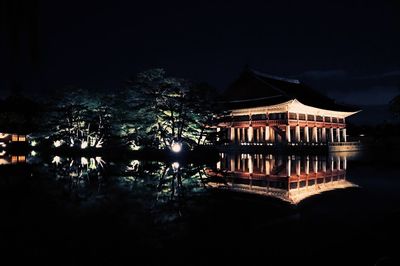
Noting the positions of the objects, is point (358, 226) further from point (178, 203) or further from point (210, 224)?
point (178, 203)

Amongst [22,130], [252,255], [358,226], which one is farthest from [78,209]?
[22,130]

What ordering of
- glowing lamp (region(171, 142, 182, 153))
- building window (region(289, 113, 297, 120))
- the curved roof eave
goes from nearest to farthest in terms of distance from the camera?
glowing lamp (region(171, 142, 182, 153))
the curved roof eave
building window (region(289, 113, 297, 120))

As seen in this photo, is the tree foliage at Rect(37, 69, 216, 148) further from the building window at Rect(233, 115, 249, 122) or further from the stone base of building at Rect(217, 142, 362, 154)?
the building window at Rect(233, 115, 249, 122)

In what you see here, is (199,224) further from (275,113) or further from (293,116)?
(293,116)

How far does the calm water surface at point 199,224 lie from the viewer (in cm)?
577

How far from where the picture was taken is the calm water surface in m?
5.77

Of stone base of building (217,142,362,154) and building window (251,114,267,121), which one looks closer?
stone base of building (217,142,362,154)

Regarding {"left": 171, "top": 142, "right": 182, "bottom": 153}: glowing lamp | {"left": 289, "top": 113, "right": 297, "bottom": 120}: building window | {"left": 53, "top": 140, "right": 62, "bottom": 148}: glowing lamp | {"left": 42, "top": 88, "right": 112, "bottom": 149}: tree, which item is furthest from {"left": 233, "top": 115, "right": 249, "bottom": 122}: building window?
{"left": 53, "top": 140, "right": 62, "bottom": 148}: glowing lamp

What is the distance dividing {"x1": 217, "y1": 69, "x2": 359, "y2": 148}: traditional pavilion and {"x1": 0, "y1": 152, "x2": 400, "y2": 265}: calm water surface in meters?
23.1

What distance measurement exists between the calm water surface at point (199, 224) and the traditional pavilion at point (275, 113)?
23125mm

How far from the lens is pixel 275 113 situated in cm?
4325

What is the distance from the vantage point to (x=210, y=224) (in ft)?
26.6

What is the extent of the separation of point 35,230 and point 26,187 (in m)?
8.05

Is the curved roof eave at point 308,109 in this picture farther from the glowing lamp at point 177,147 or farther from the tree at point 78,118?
the tree at point 78,118
